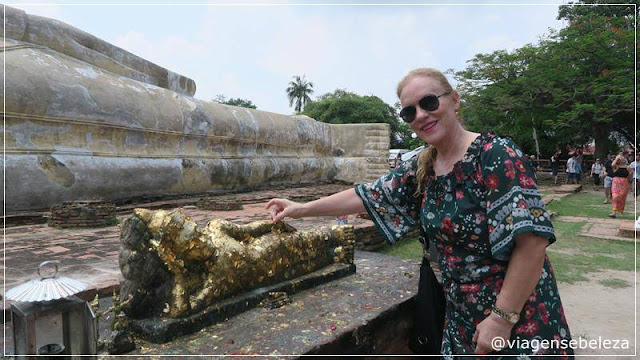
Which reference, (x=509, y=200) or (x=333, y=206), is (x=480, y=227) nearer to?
(x=509, y=200)

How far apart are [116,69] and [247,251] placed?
5351mm

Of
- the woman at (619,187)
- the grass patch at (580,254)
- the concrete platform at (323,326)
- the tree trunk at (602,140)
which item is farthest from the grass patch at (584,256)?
the tree trunk at (602,140)

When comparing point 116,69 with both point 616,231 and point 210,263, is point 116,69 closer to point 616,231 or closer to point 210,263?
point 210,263

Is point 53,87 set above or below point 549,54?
below

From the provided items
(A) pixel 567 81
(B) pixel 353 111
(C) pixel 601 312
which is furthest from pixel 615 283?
(B) pixel 353 111

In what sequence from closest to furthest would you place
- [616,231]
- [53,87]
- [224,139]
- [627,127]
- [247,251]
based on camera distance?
[247,251], [53,87], [616,231], [224,139], [627,127]

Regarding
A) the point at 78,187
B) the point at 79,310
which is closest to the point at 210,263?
the point at 79,310

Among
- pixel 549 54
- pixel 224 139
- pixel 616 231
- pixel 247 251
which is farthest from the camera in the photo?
pixel 549 54

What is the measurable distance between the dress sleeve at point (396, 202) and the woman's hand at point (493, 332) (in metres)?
0.50

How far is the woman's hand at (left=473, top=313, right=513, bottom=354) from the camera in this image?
4.08 ft

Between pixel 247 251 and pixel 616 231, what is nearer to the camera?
pixel 247 251

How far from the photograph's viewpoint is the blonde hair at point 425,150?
1.42 metres

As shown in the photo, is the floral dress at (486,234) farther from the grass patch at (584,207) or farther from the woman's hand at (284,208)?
the grass patch at (584,207)

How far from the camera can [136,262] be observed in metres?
1.60
